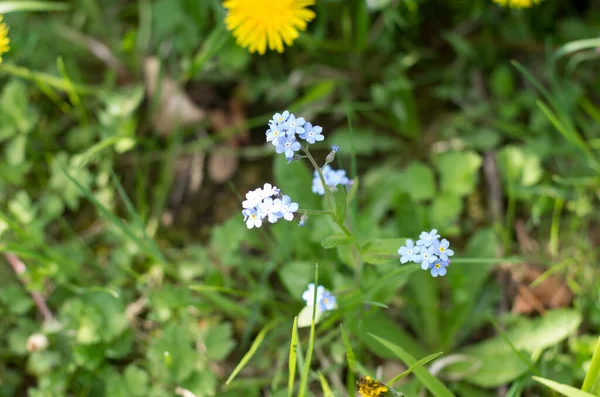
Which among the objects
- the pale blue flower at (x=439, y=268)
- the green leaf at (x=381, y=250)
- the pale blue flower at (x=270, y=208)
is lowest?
the green leaf at (x=381, y=250)

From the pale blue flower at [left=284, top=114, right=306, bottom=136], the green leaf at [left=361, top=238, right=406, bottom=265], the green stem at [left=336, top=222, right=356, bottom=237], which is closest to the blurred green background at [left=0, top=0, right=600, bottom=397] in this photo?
the green leaf at [left=361, top=238, right=406, bottom=265]

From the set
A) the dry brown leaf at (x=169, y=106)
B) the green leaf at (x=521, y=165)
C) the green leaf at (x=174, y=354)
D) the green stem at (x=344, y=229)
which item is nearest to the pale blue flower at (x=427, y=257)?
the green stem at (x=344, y=229)

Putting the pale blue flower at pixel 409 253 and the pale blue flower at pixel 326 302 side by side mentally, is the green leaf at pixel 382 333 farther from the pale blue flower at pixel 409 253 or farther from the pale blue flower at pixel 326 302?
the pale blue flower at pixel 409 253

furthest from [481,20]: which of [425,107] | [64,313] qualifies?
[64,313]

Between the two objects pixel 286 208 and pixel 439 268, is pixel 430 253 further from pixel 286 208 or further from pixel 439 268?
pixel 286 208

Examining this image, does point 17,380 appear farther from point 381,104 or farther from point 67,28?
point 381,104

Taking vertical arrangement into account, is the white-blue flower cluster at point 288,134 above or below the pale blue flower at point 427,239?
above

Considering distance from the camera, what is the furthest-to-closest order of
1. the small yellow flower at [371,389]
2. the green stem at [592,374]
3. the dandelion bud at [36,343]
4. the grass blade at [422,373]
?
the dandelion bud at [36,343]
the grass blade at [422,373]
the green stem at [592,374]
the small yellow flower at [371,389]

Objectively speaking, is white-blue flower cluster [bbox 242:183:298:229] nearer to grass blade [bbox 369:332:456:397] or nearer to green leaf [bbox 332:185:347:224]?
green leaf [bbox 332:185:347:224]
